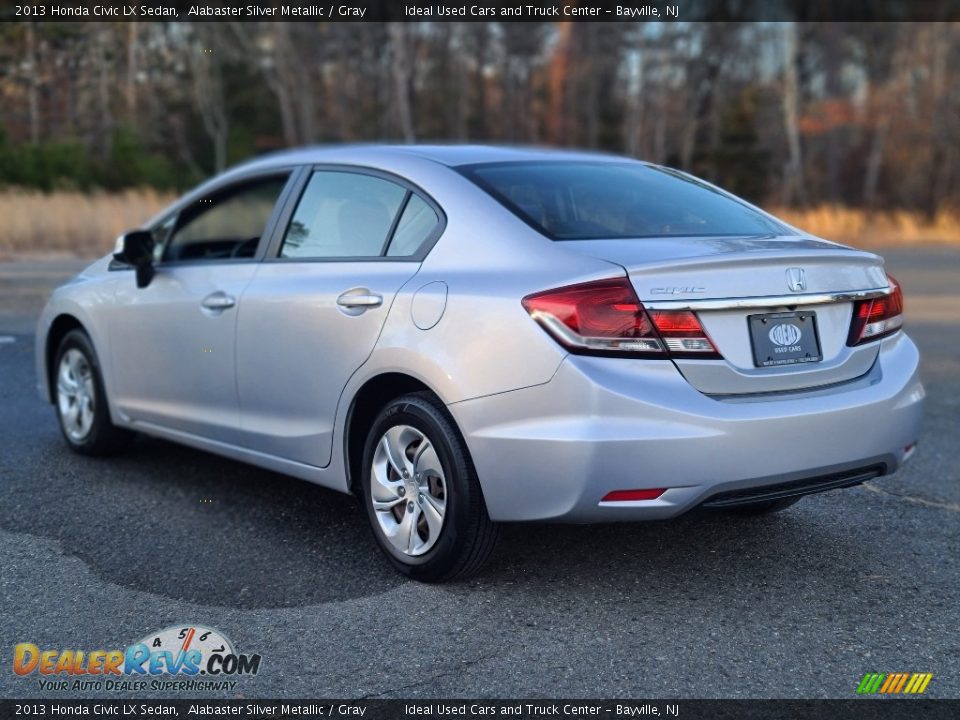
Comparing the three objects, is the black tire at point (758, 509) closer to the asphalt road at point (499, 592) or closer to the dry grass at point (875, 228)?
the asphalt road at point (499, 592)

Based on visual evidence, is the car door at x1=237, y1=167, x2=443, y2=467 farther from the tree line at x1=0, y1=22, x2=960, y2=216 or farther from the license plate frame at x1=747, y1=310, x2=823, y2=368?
the tree line at x1=0, y1=22, x2=960, y2=216

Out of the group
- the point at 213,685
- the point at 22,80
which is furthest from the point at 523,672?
the point at 22,80

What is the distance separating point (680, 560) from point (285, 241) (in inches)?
84.5

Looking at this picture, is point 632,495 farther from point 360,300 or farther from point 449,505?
point 360,300

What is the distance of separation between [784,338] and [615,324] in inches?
25.0

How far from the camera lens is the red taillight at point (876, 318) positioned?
430cm

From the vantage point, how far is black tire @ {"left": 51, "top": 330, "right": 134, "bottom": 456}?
6.18 metres

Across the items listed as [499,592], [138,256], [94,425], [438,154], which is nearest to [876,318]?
[499,592]

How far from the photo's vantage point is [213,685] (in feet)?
11.4

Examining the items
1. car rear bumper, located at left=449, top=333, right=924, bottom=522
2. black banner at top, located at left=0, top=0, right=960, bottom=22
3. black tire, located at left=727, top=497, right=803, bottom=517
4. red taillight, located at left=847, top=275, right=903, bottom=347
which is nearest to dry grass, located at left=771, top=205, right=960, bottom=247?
black banner at top, located at left=0, top=0, right=960, bottom=22

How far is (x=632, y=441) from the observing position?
3801 millimetres

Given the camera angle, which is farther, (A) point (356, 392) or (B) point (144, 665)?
(A) point (356, 392)

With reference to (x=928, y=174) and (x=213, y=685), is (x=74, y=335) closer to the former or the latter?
(x=213, y=685)

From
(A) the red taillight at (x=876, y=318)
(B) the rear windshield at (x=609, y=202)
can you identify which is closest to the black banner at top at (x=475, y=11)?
(B) the rear windshield at (x=609, y=202)
